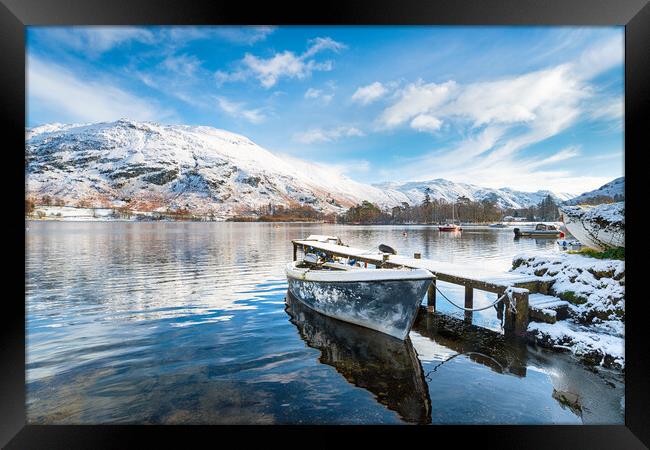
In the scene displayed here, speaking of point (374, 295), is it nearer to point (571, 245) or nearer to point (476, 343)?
point (476, 343)

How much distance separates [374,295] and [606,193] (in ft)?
20.9

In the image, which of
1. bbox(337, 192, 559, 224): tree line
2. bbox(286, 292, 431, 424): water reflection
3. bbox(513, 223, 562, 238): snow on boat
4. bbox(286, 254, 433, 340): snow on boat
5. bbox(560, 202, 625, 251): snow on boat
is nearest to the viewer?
bbox(286, 292, 431, 424): water reflection

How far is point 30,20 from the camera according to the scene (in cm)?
304

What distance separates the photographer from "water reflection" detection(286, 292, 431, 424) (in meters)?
4.04

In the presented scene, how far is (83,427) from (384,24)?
486cm

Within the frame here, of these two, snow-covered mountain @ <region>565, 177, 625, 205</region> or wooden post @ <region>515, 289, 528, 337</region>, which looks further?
snow-covered mountain @ <region>565, 177, 625, 205</region>

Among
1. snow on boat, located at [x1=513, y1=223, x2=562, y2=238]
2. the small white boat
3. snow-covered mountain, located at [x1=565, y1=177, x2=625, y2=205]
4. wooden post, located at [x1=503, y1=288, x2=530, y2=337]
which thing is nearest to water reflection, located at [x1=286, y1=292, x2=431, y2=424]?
wooden post, located at [x1=503, y1=288, x2=530, y2=337]

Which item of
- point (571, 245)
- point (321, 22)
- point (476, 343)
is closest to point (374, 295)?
point (476, 343)

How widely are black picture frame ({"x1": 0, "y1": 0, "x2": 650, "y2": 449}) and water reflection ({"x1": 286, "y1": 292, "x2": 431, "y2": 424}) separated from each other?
1268mm

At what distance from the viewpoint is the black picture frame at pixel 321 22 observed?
2.84 meters

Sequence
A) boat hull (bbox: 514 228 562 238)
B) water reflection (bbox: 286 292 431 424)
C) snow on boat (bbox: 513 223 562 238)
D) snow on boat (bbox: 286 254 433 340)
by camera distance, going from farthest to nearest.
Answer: boat hull (bbox: 514 228 562 238) → snow on boat (bbox: 513 223 562 238) → snow on boat (bbox: 286 254 433 340) → water reflection (bbox: 286 292 431 424)

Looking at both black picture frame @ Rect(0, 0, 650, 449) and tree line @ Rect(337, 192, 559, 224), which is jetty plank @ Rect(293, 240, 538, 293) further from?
tree line @ Rect(337, 192, 559, 224)

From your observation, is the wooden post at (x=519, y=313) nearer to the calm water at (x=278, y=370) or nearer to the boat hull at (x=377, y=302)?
the calm water at (x=278, y=370)

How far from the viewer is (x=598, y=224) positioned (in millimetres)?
7082
